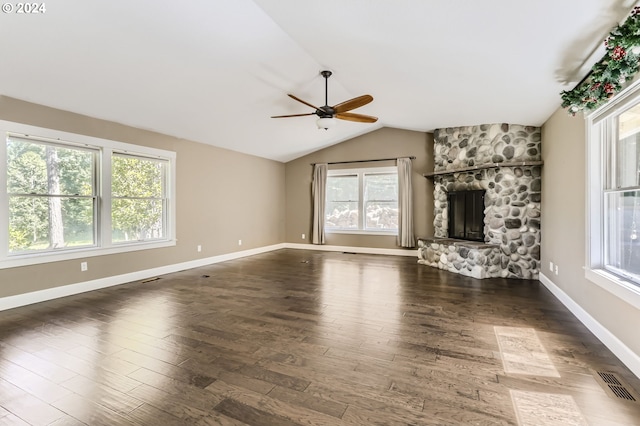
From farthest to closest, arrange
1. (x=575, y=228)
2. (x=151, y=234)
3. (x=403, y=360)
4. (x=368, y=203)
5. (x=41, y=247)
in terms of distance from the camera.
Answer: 1. (x=368, y=203)
2. (x=151, y=234)
3. (x=41, y=247)
4. (x=575, y=228)
5. (x=403, y=360)

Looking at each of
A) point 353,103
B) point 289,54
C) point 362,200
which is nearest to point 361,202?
point 362,200

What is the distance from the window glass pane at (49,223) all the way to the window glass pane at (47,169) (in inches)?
5.1

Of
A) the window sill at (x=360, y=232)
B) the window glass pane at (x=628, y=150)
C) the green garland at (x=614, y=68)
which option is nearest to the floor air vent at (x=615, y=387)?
the window glass pane at (x=628, y=150)

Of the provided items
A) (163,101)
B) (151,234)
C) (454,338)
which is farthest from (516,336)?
(151,234)

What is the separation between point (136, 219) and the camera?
5.18 meters

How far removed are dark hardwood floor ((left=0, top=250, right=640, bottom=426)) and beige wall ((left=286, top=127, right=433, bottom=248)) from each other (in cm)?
339

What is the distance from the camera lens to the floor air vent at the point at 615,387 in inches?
77.2

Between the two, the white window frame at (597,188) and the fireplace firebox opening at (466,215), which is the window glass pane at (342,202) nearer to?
the fireplace firebox opening at (466,215)

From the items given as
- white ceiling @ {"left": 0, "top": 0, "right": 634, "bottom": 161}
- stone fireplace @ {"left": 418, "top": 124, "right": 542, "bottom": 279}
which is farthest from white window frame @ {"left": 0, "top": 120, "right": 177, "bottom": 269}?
stone fireplace @ {"left": 418, "top": 124, "right": 542, "bottom": 279}

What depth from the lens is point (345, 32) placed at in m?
3.15

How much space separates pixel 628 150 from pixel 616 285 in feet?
3.79

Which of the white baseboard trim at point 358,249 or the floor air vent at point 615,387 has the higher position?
the white baseboard trim at point 358,249

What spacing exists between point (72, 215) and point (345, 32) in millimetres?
4383

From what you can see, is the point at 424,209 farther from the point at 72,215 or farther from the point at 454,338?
the point at 72,215
